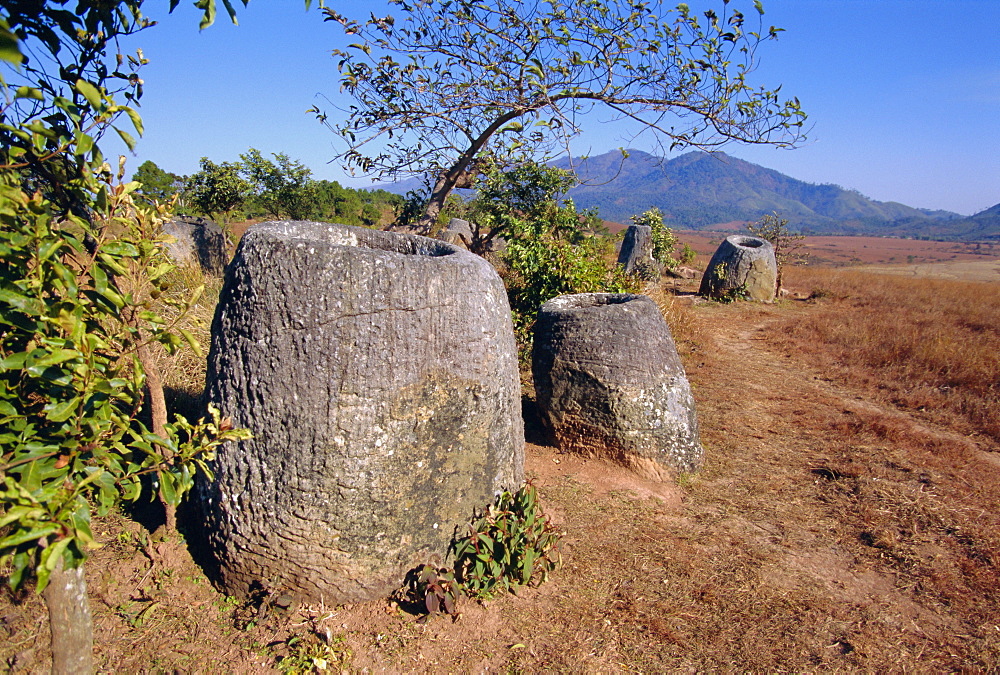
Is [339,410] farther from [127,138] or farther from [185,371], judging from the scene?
[185,371]

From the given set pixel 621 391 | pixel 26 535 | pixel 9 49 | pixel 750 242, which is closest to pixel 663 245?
pixel 750 242

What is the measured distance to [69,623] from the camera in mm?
1913

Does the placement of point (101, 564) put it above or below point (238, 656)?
above

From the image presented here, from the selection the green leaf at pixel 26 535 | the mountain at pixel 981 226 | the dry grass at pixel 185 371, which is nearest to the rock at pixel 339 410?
the dry grass at pixel 185 371

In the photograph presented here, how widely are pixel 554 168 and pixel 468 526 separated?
5.45 meters

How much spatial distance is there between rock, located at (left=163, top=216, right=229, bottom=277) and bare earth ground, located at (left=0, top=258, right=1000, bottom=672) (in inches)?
327

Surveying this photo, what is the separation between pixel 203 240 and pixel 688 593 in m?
10.9

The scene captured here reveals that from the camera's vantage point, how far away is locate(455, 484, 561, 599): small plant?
299 centimetres

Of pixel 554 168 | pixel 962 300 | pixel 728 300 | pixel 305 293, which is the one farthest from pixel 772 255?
pixel 305 293

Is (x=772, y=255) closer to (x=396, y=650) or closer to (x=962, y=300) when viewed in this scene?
(x=962, y=300)

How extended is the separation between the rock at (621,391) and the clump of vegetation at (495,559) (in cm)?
138

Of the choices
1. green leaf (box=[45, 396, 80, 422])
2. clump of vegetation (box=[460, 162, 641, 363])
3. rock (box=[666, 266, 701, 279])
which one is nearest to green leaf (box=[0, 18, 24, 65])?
green leaf (box=[45, 396, 80, 422])

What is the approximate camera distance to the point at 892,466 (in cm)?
468

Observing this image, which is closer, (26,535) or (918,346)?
(26,535)
